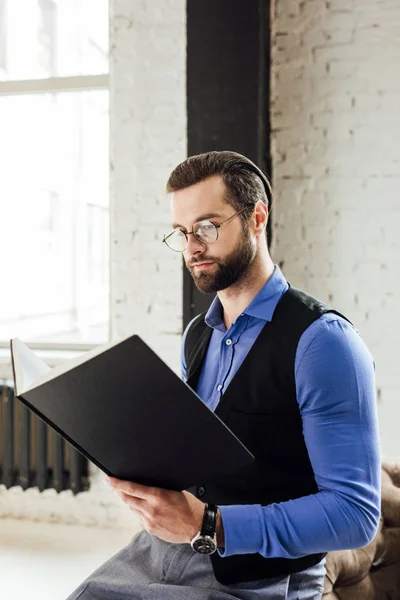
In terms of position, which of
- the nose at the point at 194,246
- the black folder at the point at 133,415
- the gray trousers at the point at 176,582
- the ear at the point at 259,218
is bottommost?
the gray trousers at the point at 176,582

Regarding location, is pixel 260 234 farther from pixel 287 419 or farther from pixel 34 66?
pixel 34 66

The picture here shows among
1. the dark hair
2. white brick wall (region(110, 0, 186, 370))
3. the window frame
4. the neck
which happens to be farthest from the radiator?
the dark hair

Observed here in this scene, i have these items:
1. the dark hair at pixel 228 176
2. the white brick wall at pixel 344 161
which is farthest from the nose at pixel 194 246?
the white brick wall at pixel 344 161

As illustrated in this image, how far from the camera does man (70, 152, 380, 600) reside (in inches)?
39.5

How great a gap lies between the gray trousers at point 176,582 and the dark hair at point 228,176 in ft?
2.19

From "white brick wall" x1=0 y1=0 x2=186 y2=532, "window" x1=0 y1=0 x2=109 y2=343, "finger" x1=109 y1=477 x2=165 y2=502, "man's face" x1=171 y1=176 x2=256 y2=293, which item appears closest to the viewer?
"finger" x1=109 y1=477 x2=165 y2=502

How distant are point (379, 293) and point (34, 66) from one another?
2.19m

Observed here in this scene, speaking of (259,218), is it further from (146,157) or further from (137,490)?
(146,157)

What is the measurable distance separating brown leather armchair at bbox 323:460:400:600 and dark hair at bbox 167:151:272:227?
0.75 m

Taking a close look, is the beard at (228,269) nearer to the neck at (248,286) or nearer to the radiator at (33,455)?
the neck at (248,286)

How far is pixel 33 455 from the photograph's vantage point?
3129 millimetres

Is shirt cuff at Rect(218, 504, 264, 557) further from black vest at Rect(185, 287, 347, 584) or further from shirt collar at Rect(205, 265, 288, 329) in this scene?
shirt collar at Rect(205, 265, 288, 329)

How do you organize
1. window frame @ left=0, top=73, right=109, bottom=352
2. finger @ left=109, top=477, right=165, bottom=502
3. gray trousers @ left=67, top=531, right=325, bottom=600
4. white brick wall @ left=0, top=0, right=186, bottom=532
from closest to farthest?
finger @ left=109, top=477, right=165, bottom=502 → gray trousers @ left=67, top=531, right=325, bottom=600 → white brick wall @ left=0, top=0, right=186, bottom=532 → window frame @ left=0, top=73, right=109, bottom=352

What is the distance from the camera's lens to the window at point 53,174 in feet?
11.0
